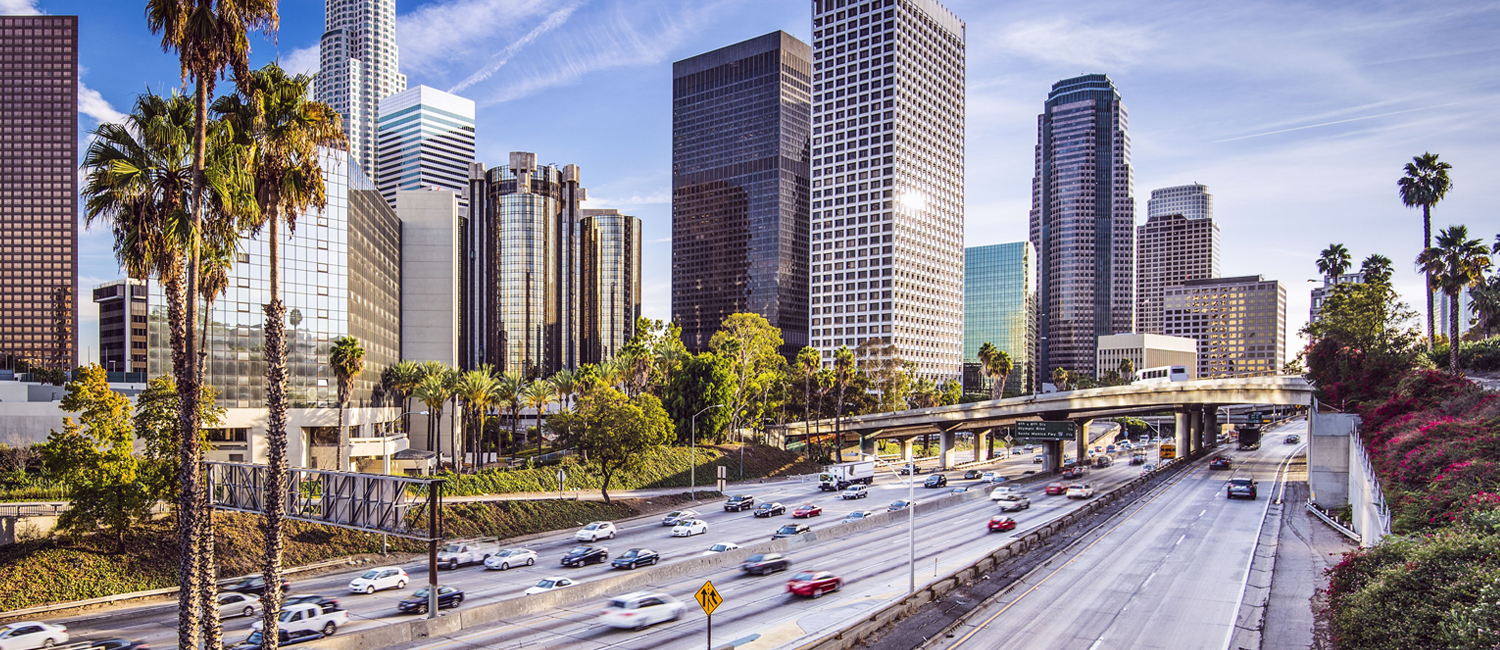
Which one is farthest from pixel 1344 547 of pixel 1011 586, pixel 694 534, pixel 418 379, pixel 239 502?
pixel 418 379

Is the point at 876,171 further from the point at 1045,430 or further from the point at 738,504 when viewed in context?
the point at 738,504

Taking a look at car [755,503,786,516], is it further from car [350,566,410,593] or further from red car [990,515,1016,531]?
car [350,566,410,593]

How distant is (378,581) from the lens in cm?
4012

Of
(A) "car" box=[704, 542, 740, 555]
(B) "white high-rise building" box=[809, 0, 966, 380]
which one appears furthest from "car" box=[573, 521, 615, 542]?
(B) "white high-rise building" box=[809, 0, 966, 380]

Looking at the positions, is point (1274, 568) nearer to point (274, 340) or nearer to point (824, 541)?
→ point (824, 541)

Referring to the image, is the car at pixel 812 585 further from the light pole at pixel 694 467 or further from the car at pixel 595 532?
the light pole at pixel 694 467

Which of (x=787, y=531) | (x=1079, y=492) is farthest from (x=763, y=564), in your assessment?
(x=1079, y=492)

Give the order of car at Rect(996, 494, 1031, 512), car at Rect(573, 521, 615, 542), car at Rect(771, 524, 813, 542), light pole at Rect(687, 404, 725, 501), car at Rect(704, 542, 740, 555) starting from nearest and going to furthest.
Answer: car at Rect(704, 542, 740, 555), car at Rect(573, 521, 615, 542), car at Rect(771, 524, 813, 542), car at Rect(996, 494, 1031, 512), light pole at Rect(687, 404, 725, 501)

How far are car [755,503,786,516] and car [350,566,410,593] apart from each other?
109 ft

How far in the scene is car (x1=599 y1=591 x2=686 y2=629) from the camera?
108ft

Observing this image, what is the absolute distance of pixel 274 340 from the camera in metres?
22.9

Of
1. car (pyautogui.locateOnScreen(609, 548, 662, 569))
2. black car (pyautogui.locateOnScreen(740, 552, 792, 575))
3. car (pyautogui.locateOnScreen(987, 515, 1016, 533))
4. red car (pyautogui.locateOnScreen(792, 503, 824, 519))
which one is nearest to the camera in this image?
black car (pyautogui.locateOnScreen(740, 552, 792, 575))

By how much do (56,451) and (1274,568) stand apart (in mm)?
60834

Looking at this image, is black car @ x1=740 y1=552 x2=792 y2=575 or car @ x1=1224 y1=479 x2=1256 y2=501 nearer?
black car @ x1=740 y1=552 x2=792 y2=575
